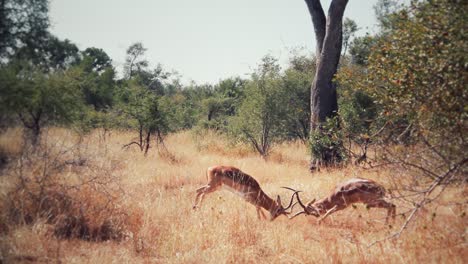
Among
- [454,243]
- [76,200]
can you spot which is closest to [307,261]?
[454,243]

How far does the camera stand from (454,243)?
364cm

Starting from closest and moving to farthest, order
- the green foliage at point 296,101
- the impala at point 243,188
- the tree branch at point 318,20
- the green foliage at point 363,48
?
the green foliage at point 363,48
the impala at point 243,188
the tree branch at point 318,20
the green foliage at point 296,101

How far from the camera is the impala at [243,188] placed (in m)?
6.05

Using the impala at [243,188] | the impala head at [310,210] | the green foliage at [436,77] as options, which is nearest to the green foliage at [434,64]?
the green foliage at [436,77]

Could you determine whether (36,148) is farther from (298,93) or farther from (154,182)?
(298,93)

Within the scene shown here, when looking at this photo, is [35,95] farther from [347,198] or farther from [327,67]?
[327,67]

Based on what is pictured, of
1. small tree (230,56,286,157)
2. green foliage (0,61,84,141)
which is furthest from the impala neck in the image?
small tree (230,56,286,157)

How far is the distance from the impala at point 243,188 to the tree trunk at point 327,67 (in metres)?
3.39

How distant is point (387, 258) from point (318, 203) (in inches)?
88.5

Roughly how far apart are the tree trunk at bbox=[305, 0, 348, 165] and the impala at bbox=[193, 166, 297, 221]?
3390mm

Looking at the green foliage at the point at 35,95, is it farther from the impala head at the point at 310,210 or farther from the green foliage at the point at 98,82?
the green foliage at the point at 98,82

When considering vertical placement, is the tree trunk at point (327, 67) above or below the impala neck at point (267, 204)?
above

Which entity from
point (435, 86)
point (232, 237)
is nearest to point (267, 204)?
point (232, 237)

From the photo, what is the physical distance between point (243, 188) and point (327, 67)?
5.04 m
